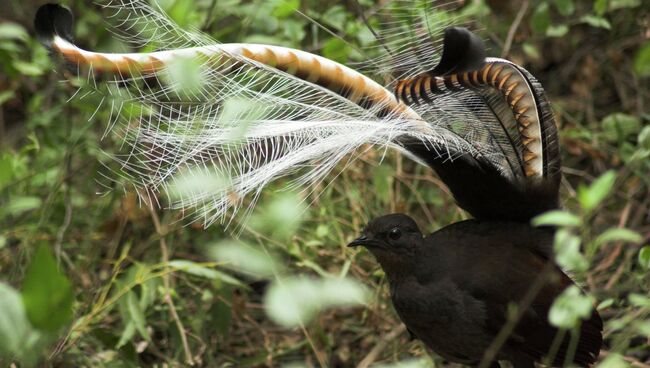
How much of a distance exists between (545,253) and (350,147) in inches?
35.3

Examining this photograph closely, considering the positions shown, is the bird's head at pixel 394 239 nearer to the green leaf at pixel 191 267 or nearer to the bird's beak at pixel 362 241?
the bird's beak at pixel 362 241

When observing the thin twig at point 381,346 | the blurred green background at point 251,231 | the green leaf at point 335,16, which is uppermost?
the green leaf at point 335,16

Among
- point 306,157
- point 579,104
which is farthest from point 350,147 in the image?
point 579,104

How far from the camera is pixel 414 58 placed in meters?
3.30

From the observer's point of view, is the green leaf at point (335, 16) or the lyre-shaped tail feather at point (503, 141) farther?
the green leaf at point (335, 16)

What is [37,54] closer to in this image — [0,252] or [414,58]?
[0,252]

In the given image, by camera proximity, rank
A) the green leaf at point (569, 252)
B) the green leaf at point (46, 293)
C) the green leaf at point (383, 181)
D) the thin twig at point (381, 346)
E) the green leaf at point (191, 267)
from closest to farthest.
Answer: the green leaf at point (46, 293) < the green leaf at point (569, 252) < the green leaf at point (191, 267) < the thin twig at point (381, 346) < the green leaf at point (383, 181)

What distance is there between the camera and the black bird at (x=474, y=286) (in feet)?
10.7

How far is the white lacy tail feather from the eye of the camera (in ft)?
9.72

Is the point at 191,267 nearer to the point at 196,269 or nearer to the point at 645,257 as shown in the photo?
the point at 196,269

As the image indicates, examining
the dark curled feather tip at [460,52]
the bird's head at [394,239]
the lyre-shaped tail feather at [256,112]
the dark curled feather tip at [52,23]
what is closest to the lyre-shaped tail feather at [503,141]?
the lyre-shaped tail feather at [256,112]

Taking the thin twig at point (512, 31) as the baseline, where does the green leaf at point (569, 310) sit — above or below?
above

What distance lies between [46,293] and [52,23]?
1.28 meters

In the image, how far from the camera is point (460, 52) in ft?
8.56
